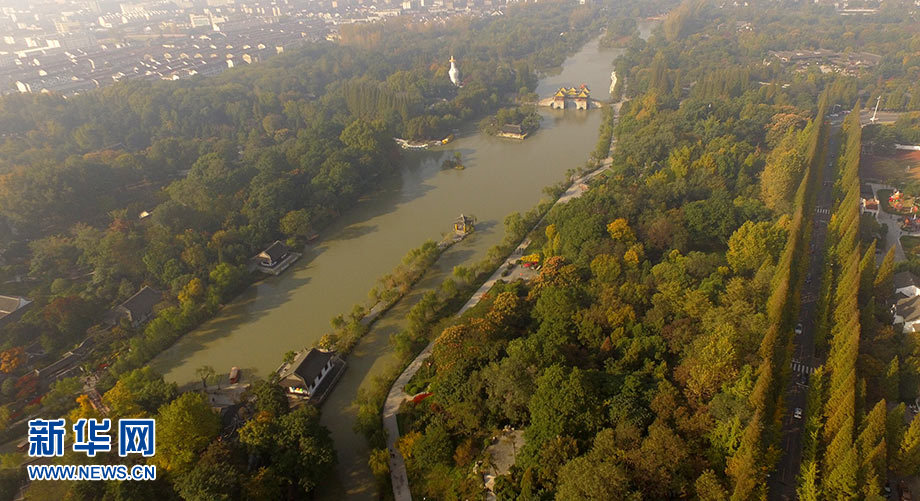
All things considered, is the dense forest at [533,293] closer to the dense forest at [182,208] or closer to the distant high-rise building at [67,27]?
the dense forest at [182,208]

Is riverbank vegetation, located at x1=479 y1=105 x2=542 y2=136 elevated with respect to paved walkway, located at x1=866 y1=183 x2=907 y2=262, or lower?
elevated

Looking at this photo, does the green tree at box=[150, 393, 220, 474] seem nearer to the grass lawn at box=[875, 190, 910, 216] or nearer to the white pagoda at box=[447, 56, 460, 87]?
the grass lawn at box=[875, 190, 910, 216]

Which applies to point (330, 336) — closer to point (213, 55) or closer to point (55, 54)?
point (213, 55)

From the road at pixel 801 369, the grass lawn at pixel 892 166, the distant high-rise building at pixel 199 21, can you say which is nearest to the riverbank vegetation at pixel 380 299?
the road at pixel 801 369

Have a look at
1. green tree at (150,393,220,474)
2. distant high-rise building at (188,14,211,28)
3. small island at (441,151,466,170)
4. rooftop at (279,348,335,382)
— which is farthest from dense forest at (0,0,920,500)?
distant high-rise building at (188,14,211,28)

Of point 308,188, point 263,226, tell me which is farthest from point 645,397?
point 308,188

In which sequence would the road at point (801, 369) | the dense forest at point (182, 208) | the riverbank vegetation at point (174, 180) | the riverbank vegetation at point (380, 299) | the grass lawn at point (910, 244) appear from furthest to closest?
the grass lawn at point (910, 244) → the riverbank vegetation at point (174, 180) → the riverbank vegetation at point (380, 299) → the dense forest at point (182, 208) → the road at point (801, 369)
